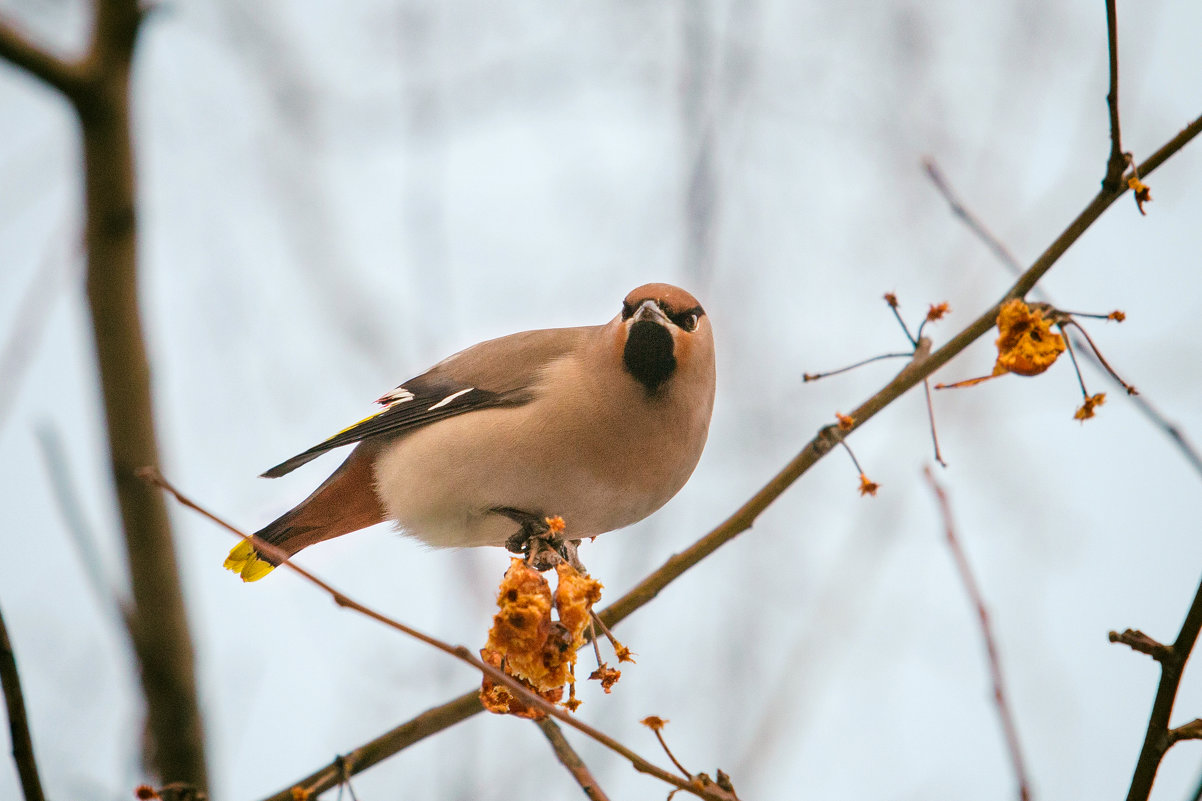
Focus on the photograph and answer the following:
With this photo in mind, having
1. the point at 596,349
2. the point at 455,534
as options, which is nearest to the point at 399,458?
the point at 455,534

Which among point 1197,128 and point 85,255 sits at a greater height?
point 85,255

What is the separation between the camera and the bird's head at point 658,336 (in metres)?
3.81

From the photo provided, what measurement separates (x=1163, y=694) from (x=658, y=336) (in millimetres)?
2295

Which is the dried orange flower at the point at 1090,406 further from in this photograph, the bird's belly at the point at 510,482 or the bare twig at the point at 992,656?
the bird's belly at the point at 510,482

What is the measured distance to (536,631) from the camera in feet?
7.47

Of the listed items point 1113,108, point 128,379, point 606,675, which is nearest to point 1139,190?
point 1113,108

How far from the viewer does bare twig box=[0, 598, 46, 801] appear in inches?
80.0

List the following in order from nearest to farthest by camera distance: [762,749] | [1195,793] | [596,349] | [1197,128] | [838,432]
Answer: [1195,793] < [1197,128] < [838,432] < [596,349] < [762,749]

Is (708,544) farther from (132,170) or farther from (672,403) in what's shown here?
(132,170)

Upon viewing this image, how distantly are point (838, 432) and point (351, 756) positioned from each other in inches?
57.1

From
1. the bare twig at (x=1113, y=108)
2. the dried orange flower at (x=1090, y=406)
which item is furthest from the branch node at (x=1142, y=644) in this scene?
the bare twig at (x=1113, y=108)

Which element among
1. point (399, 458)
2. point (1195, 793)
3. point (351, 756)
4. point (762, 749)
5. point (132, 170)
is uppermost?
point (132, 170)

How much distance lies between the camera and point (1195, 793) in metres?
1.66

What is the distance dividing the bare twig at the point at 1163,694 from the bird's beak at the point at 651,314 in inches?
87.0
